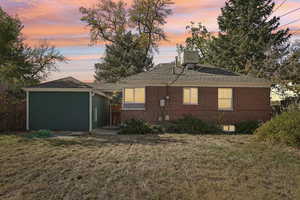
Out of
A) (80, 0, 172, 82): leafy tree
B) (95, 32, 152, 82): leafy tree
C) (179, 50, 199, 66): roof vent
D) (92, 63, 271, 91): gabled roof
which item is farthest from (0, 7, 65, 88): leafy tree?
(179, 50, 199, 66): roof vent

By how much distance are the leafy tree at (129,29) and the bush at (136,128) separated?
19893 millimetres

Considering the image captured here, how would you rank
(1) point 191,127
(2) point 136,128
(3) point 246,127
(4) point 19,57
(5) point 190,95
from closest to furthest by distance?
(2) point 136,128, (1) point 191,127, (3) point 246,127, (5) point 190,95, (4) point 19,57

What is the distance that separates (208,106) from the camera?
18109 mm

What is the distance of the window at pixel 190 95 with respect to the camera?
18.1m

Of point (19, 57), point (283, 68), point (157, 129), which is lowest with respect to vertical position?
point (157, 129)

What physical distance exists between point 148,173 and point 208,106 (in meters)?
12.2

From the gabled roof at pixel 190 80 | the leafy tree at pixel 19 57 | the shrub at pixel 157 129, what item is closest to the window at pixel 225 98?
the gabled roof at pixel 190 80

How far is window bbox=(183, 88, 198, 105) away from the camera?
1814 cm

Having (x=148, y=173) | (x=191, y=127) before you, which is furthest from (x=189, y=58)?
(x=148, y=173)

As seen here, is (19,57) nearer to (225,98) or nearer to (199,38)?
(225,98)

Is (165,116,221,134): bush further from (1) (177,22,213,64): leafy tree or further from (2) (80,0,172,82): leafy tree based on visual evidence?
(1) (177,22,213,64): leafy tree

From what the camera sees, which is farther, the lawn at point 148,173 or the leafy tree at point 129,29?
the leafy tree at point 129,29

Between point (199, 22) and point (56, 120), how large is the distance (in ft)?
96.5

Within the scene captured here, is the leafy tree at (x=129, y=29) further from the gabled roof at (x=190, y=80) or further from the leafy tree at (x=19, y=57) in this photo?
the gabled roof at (x=190, y=80)
